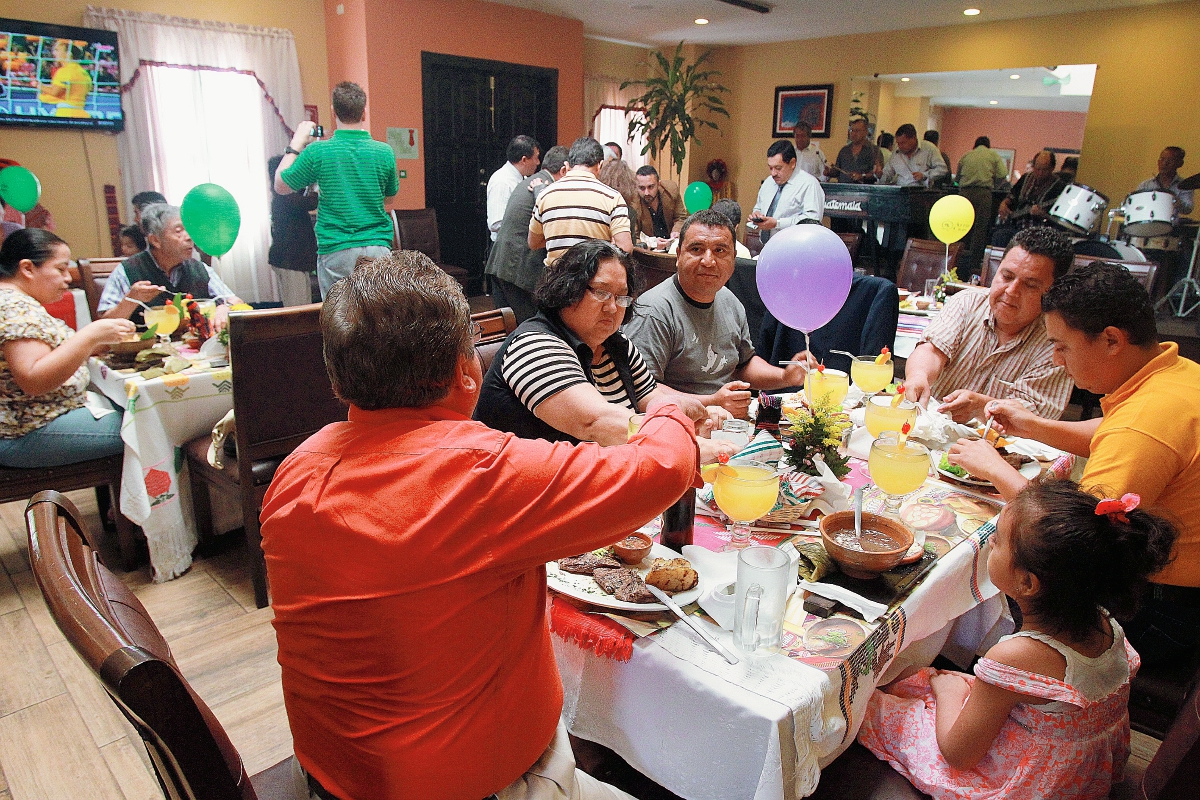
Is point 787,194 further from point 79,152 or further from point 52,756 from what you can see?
point 52,756

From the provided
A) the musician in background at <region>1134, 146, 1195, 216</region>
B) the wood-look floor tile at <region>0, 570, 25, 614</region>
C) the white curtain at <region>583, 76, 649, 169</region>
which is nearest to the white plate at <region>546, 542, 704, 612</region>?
the wood-look floor tile at <region>0, 570, 25, 614</region>

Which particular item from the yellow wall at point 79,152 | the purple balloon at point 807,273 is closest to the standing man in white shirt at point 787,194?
the purple balloon at point 807,273

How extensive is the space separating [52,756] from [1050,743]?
6.94 ft

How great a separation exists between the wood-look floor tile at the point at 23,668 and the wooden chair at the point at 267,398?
0.57m

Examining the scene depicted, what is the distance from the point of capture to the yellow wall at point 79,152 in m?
4.89

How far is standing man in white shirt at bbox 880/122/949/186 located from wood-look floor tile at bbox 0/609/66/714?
7.85 meters

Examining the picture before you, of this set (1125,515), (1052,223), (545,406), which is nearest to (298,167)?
(545,406)

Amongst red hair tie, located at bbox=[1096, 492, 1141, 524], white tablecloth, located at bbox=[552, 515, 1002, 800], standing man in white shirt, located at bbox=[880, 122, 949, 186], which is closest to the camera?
white tablecloth, located at bbox=[552, 515, 1002, 800]

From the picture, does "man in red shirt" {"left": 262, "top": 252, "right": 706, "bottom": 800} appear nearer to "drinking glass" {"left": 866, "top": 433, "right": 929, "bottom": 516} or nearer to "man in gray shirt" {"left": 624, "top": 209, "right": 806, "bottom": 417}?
"drinking glass" {"left": 866, "top": 433, "right": 929, "bottom": 516}

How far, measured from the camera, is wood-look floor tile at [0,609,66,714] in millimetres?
1977

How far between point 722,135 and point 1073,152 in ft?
13.2

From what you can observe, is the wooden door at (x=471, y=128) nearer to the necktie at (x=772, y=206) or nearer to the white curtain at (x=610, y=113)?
the white curtain at (x=610, y=113)

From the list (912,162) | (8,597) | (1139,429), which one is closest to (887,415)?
(1139,429)

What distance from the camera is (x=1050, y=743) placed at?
109 centimetres
